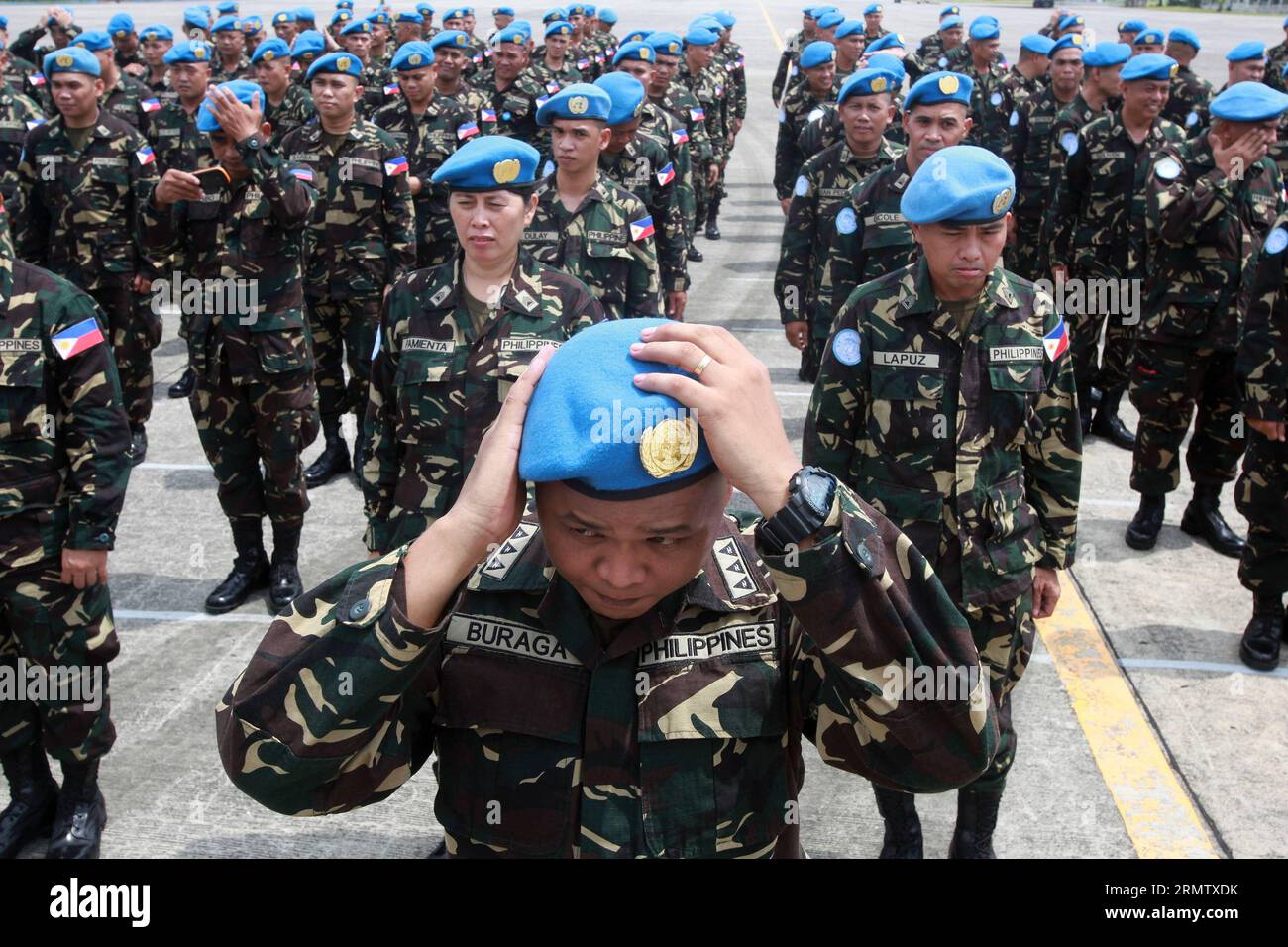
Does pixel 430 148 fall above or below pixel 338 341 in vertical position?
above

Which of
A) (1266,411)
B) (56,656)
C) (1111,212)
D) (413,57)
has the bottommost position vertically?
(56,656)

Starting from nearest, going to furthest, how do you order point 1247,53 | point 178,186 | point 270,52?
1. point 178,186
2. point 270,52
3. point 1247,53

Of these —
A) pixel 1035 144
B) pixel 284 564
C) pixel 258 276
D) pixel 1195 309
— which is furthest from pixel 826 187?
pixel 1035 144

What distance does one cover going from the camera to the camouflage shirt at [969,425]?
4.27 m

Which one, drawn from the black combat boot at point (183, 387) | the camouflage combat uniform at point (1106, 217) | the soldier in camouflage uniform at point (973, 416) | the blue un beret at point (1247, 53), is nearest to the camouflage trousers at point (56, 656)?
the soldier in camouflage uniform at point (973, 416)

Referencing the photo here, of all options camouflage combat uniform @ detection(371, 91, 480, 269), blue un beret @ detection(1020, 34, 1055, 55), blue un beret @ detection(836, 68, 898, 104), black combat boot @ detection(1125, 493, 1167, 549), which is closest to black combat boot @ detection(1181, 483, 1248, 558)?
black combat boot @ detection(1125, 493, 1167, 549)

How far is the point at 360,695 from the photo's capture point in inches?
72.6

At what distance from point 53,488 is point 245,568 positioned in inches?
97.4

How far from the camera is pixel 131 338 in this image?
8.73m

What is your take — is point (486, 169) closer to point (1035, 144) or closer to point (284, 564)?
point (284, 564)

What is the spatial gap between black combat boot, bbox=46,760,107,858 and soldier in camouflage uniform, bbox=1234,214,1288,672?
5350 mm

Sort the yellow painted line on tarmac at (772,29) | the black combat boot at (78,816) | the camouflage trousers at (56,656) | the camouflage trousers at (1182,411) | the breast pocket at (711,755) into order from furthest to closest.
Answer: the yellow painted line on tarmac at (772,29) < the camouflage trousers at (1182,411) < the black combat boot at (78,816) < the camouflage trousers at (56,656) < the breast pocket at (711,755)

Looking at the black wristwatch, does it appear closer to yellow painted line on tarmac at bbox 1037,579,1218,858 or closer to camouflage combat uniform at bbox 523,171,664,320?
yellow painted line on tarmac at bbox 1037,579,1218,858

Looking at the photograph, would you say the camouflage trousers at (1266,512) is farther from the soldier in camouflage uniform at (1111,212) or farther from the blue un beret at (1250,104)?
the soldier in camouflage uniform at (1111,212)
